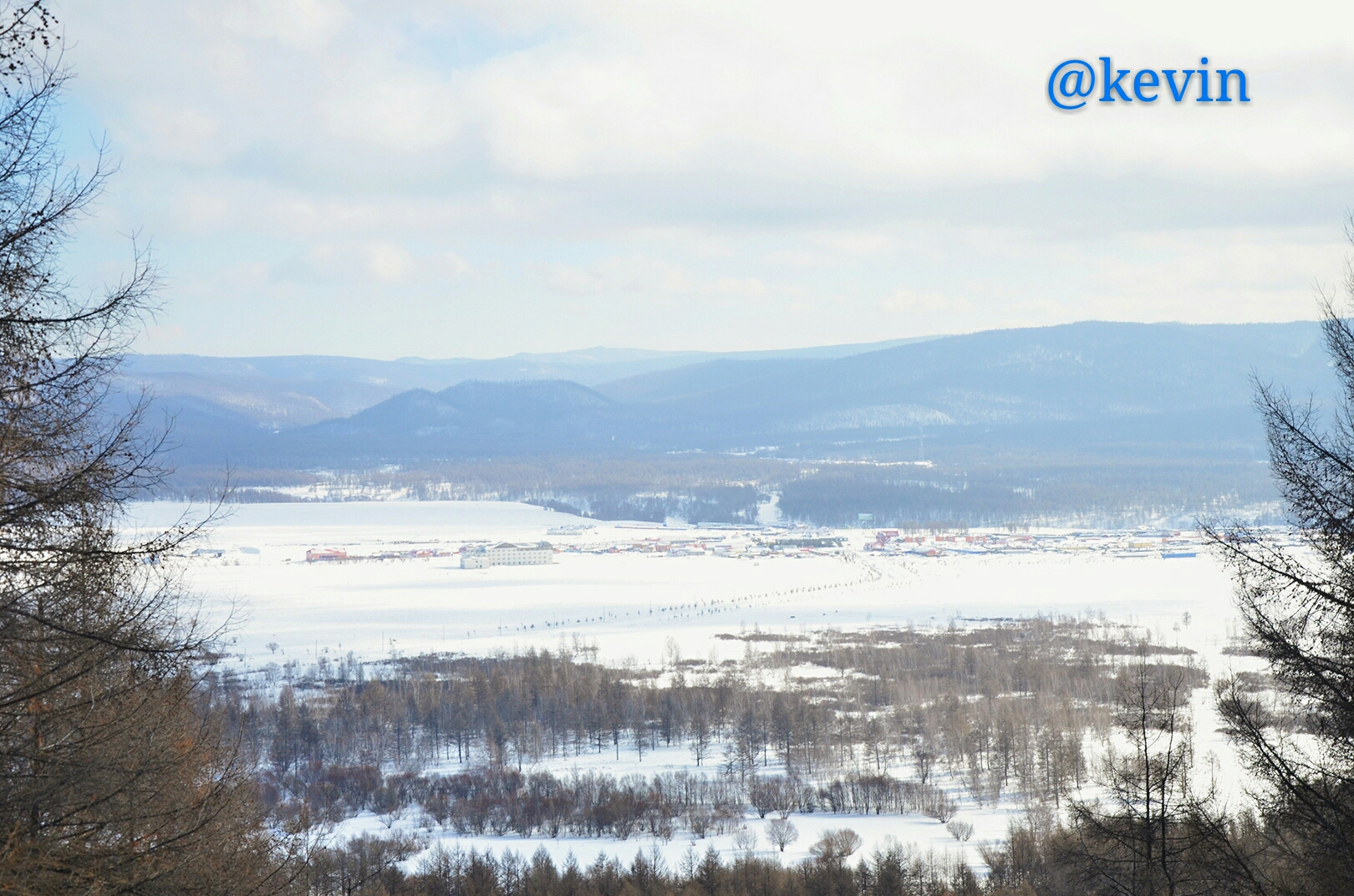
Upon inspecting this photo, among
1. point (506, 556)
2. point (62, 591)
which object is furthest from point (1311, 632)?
point (506, 556)

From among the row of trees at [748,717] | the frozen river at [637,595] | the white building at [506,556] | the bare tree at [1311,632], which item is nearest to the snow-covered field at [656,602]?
the frozen river at [637,595]

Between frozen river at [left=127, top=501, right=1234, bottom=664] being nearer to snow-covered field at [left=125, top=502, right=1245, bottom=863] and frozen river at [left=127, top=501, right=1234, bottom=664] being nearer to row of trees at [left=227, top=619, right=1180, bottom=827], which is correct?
snow-covered field at [left=125, top=502, right=1245, bottom=863]

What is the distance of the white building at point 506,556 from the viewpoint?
250 feet

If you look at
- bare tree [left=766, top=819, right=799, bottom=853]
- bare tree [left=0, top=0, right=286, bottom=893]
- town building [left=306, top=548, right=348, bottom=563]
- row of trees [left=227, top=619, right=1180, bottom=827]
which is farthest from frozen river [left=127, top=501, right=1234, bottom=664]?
bare tree [left=0, top=0, right=286, bottom=893]

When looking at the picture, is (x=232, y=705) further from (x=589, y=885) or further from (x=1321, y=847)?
(x=1321, y=847)

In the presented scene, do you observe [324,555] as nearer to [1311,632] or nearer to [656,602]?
[656,602]

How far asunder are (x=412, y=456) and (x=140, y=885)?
19001 cm

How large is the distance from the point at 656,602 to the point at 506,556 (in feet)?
71.1

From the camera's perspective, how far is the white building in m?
76.2

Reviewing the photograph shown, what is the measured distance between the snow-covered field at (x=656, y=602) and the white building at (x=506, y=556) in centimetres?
108

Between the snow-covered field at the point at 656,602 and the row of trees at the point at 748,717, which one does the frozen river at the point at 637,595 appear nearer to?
the snow-covered field at the point at 656,602

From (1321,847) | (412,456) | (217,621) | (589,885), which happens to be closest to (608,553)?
(217,621)

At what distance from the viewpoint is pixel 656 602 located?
5875 cm

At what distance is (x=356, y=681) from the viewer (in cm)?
3888
